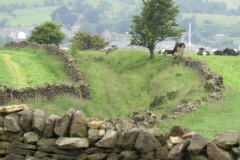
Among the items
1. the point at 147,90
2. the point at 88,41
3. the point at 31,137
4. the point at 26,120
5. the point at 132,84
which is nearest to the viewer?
the point at 31,137

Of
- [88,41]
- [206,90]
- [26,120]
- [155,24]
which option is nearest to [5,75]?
[206,90]

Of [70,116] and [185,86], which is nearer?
[70,116]

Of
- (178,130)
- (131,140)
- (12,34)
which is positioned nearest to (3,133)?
(131,140)

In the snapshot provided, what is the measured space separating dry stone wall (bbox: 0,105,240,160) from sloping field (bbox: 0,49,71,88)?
1649 cm

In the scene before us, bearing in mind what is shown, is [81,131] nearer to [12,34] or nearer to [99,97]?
[99,97]

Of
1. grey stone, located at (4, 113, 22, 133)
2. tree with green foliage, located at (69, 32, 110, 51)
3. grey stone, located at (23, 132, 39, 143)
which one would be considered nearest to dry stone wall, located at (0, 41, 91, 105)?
grey stone, located at (4, 113, 22, 133)

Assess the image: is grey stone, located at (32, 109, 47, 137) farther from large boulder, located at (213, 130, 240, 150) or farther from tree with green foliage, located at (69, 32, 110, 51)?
tree with green foliage, located at (69, 32, 110, 51)

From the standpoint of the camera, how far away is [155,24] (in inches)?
1975

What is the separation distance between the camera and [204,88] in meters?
28.6

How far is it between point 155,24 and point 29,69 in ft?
54.5

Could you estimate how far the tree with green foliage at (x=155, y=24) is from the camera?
4919 cm

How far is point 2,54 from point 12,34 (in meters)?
145

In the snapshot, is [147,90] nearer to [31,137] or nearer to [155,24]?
[155,24]

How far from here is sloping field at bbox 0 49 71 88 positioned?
3312 cm
